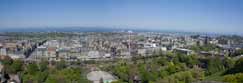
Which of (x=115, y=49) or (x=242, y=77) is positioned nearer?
(x=242, y=77)

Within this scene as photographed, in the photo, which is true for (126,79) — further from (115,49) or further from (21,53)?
(21,53)

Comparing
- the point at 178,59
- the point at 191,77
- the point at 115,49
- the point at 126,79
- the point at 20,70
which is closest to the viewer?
the point at 191,77

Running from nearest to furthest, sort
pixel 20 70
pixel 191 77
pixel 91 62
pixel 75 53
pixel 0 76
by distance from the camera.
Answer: pixel 0 76 → pixel 191 77 → pixel 20 70 → pixel 91 62 → pixel 75 53

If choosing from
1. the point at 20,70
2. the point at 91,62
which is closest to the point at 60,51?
the point at 91,62

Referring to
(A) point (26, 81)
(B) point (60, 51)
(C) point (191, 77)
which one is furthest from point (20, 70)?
(B) point (60, 51)

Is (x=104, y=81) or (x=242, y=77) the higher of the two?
(x=242, y=77)

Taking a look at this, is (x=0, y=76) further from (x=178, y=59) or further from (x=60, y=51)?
(x=60, y=51)

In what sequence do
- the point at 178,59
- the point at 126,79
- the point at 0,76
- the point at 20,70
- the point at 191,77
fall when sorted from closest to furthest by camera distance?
the point at 0,76, the point at 191,77, the point at 126,79, the point at 20,70, the point at 178,59

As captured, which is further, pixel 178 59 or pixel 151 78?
pixel 178 59

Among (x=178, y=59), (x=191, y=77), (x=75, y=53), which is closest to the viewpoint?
(x=191, y=77)
